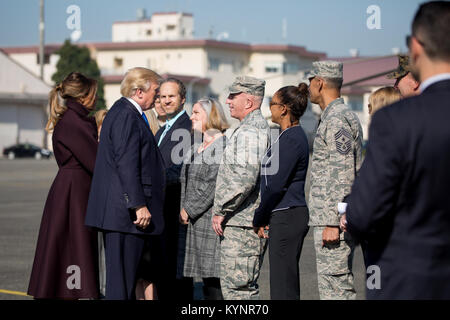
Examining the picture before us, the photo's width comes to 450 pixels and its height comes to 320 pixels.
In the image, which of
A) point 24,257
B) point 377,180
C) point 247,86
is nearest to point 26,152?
point 24,257

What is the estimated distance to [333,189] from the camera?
5969mm

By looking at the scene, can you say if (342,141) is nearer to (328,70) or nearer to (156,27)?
(328,70)

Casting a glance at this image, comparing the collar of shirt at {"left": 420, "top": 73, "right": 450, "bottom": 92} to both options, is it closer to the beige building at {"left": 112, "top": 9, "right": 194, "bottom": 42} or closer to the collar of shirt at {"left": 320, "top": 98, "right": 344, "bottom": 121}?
the collar of shirt at {"left": 320, "top": 98, "right": 344, "bottom": 121}

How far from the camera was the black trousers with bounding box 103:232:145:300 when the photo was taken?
6.00 metres

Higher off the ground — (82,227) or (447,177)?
(447,177)

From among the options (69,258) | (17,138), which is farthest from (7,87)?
(69,258)

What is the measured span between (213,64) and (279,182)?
87.6 metres

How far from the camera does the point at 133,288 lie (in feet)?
20.0

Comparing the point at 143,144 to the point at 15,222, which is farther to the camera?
the point at 15,222

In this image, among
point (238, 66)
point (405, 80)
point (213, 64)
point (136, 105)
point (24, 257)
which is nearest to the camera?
point (405, 80)

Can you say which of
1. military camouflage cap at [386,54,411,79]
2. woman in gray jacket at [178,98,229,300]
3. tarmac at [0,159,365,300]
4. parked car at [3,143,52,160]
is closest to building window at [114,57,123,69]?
parked car at [3,143,52,160]

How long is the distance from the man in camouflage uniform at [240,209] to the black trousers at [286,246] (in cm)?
16

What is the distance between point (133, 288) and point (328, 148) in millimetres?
1836
